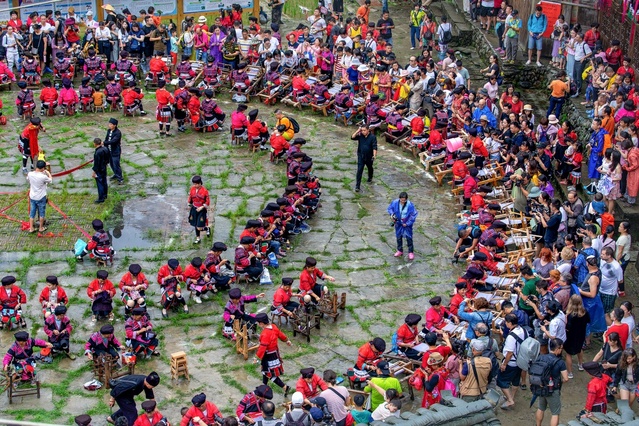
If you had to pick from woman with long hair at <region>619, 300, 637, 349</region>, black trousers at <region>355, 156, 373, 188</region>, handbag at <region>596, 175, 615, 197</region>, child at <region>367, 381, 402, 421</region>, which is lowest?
child at <region>367, 381, 402, 421</region>

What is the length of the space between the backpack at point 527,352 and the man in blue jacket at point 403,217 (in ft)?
15.7

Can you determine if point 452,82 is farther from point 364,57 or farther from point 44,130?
point 44,130

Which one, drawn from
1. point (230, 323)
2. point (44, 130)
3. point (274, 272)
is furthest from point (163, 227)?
point (44, 130)

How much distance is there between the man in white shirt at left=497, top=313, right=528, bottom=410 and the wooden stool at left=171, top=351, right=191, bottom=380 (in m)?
4.70

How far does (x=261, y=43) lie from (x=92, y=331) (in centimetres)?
1307

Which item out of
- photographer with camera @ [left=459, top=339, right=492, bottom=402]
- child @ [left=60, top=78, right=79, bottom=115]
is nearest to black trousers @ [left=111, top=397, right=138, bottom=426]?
photographer with camera @ [left=459, top=339, right=492, bottom=402]

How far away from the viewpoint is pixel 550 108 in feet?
79.4

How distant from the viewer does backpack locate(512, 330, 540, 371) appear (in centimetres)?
1480

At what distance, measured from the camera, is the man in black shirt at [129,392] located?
1433 cm

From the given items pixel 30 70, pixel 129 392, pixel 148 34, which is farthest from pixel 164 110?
pixel 129 392

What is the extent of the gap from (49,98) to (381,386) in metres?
14.2

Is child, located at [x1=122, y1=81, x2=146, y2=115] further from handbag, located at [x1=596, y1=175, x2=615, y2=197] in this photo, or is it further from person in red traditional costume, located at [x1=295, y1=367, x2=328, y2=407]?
person in red traditional costume, located at [x1=295, y1=367, x2=328, y2=407]

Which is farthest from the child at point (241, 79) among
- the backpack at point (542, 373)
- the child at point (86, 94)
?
the backpack at point (542, 373)

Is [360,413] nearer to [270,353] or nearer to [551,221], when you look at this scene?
[270,353]
